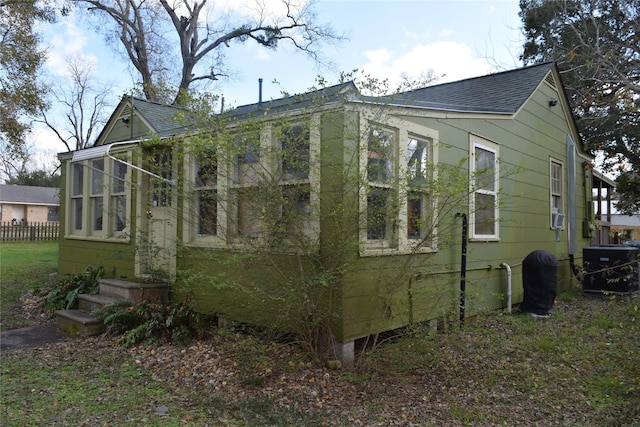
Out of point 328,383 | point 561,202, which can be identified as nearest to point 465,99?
point 561,202

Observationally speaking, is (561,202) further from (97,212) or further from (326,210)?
(97,212)

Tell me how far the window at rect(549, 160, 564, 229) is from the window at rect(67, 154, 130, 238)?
8.11m

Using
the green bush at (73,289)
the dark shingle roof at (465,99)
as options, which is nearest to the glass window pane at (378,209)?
the dark shingle roof at (465,99)

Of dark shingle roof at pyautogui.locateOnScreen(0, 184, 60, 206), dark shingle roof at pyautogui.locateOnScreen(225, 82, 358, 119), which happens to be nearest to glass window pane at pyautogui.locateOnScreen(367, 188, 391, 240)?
dark shingle roof at pyautogui.locateOnScreen(225, 82, 358, 119)

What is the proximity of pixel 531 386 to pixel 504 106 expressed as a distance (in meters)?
5.10

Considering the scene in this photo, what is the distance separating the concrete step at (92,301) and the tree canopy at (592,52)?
12065 millimetres

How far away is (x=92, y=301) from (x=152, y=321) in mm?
1609

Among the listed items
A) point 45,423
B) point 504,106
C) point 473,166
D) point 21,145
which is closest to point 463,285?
point 473,166

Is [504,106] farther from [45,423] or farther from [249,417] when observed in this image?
[45,423]

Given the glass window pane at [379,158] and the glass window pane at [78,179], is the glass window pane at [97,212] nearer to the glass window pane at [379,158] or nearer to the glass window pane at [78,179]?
the glass window pane at [78,179]

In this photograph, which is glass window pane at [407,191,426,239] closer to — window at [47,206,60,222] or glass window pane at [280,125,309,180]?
glass window pane at [280,125,309,180]

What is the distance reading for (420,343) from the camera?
4.39 meters

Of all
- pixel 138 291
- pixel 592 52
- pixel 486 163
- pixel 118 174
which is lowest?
pixel 138 291

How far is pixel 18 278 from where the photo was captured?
34.2 feet
